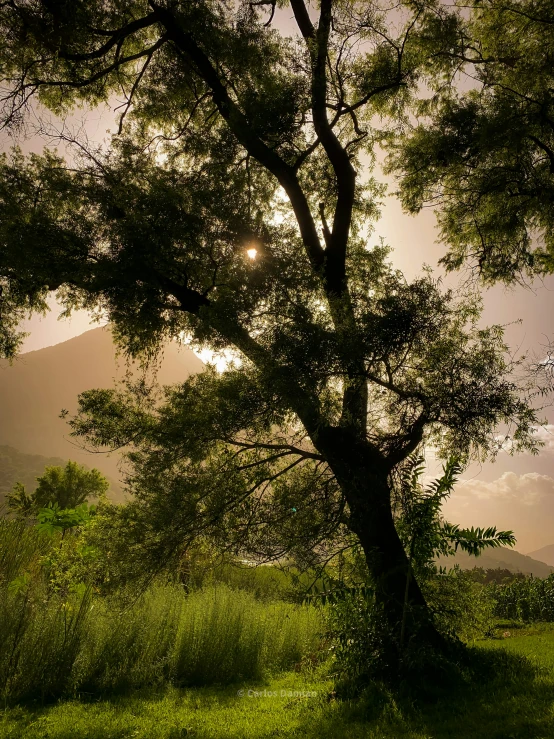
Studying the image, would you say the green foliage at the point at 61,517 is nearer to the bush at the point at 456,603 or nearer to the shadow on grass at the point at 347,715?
the shadow on grass at the point at 347,715

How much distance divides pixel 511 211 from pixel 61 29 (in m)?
9.37

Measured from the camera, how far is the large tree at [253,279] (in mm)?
5547

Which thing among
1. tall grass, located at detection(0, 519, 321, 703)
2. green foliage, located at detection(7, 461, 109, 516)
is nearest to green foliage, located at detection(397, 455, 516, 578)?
tall grass, located at detection(0, 519, 321, 703)

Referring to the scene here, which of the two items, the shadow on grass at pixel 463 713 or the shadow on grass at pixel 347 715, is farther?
the shadow on grass at pixel 347 715

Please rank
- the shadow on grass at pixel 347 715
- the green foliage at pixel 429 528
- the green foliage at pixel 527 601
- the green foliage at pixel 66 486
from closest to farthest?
the shadow on grass at pixel 347 715 < the green foliage at pixel 429 528 < the green foliage at pixel 527 601 < the green foliage at pixel 66 486

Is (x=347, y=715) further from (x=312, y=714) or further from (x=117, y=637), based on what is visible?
(x=117, y=637)

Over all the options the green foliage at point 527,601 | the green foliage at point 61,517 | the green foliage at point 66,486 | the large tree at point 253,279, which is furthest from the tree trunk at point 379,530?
the green foliage at point 66,486

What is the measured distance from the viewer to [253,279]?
6.07 m

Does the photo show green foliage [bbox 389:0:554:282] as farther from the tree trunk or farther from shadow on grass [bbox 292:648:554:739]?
shadow on grass [bbox 292:648:554:739]

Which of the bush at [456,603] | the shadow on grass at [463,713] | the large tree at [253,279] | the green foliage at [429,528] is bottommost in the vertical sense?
the shadow on grass at [463,713]

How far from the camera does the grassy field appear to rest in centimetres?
408

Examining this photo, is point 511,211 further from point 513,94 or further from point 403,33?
point 403,33

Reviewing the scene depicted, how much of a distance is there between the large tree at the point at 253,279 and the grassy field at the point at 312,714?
1.06 metres

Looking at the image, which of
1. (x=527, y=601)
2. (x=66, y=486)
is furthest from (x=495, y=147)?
(x=66, y=486)
